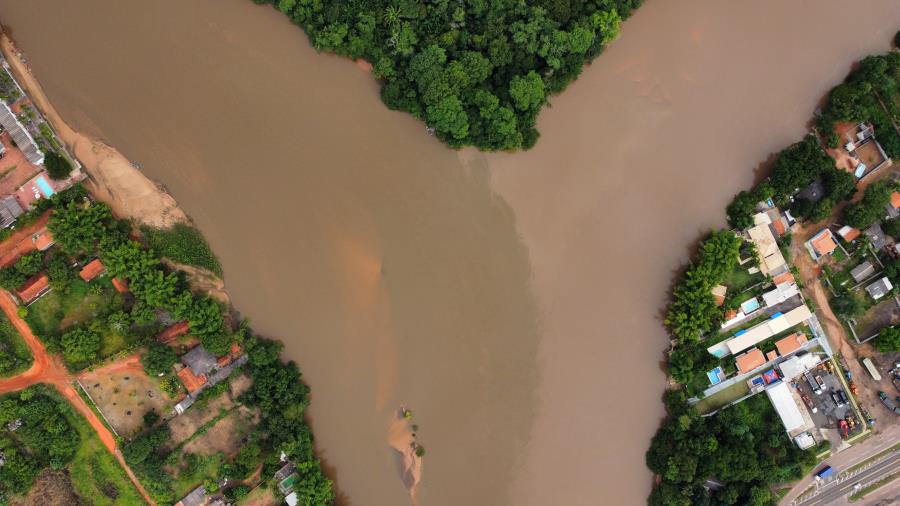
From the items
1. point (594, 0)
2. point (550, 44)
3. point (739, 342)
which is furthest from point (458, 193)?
point (739, 342)

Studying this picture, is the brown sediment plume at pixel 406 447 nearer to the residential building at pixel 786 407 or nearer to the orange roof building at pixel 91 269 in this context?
the orange roof building at pixel 91 269

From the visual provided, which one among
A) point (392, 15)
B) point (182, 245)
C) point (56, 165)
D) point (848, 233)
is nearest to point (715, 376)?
point (848, 233)

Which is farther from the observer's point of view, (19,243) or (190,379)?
(190,379)

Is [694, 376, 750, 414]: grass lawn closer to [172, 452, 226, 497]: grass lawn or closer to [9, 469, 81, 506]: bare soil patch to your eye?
[172, 452, 226, 497]: grass lawn

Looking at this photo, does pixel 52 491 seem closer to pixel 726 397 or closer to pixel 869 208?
pixel 726 397

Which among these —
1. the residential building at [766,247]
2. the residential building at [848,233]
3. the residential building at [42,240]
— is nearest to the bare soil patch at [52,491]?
the residential building at [42,240]

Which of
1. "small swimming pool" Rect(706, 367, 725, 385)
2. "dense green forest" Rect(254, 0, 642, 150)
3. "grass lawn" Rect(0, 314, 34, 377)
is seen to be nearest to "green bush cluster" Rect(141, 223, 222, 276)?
"grass lawn" Rect(0, 314, 34, 377)
